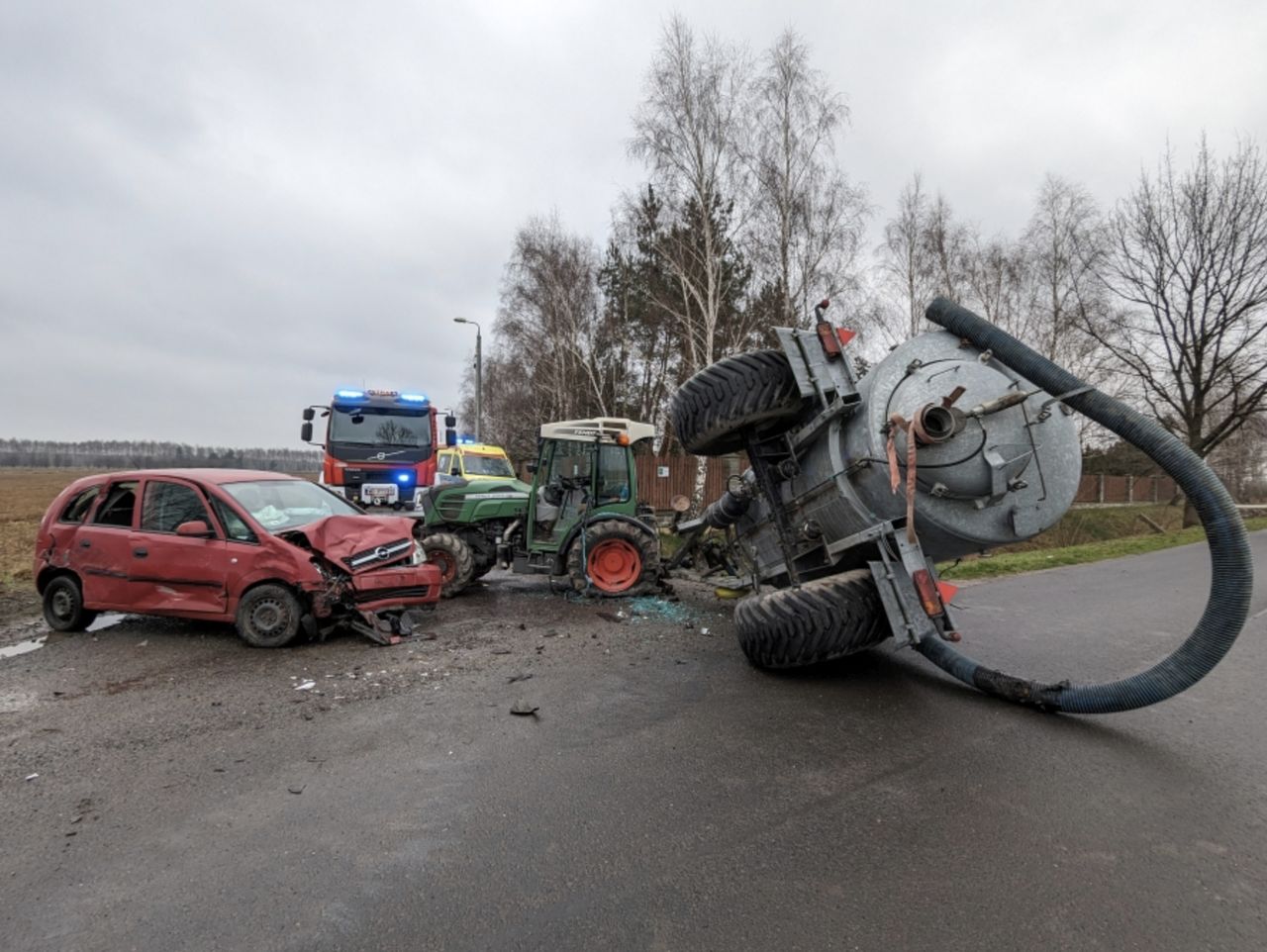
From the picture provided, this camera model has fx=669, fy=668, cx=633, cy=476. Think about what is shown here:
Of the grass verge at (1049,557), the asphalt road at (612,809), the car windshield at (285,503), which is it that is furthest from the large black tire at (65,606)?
the grass verge at (1049,557)

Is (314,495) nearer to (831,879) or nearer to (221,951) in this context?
(221,951)

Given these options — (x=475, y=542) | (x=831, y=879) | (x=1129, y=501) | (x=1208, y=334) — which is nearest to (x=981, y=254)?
(x=1208, y=334)

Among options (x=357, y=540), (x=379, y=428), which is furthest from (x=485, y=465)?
(x=357, y=540)

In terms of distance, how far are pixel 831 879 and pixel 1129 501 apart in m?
44.0

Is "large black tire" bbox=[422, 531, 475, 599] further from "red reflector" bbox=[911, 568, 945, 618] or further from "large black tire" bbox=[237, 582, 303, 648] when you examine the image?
"red reflector" bbox=[911, 568, 945, 618]

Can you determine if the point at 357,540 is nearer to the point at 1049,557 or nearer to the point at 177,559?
the point at 177,559

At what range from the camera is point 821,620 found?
439cm

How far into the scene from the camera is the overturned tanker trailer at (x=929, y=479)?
383cm

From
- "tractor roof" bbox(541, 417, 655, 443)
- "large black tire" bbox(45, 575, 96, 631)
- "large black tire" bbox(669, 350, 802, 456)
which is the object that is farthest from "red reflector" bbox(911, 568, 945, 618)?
"large black tire" bbox(45, 575, 96, 631)

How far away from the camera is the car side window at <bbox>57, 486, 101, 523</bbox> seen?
21.8ft

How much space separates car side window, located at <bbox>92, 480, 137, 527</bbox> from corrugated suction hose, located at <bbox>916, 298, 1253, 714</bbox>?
742 centimetres

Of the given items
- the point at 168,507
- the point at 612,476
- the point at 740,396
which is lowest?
the point at 168,507

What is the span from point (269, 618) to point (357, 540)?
0.95 metres

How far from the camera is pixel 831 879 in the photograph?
2525 mm
